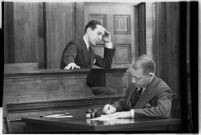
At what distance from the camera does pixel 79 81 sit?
3166mm

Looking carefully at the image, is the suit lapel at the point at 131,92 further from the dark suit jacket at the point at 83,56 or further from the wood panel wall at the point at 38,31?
the wood panel wall at the point at 38,31

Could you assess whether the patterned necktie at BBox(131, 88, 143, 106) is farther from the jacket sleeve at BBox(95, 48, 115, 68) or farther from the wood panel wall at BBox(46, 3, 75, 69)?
the wood panel wall at BBox(46, 3, 75, 69)

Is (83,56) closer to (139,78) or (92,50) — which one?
(92,50)

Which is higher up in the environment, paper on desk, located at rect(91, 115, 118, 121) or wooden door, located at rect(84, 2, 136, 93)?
wooden door, located at rect(84, 2, 136, 93)

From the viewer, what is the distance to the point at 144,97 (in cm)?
316

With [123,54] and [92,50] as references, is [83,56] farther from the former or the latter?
[123,54]

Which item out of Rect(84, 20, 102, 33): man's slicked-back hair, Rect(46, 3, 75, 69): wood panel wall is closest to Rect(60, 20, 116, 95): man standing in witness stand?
Rect(84, 20, 102, 33): man's slicked-back hair

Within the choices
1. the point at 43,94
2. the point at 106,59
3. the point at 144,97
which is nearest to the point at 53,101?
the point at 43,94

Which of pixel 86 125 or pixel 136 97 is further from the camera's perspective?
A: pixel 136 97

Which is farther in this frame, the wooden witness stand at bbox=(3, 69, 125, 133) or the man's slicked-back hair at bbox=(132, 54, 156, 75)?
the man's slicked-back hair at bbox=(132, 54, 156, 75)

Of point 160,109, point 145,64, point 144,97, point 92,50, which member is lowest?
point 160,109

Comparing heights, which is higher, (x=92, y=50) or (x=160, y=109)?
(x=92, y=50)

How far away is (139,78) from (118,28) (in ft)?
1.55

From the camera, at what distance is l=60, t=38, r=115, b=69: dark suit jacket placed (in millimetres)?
3150
